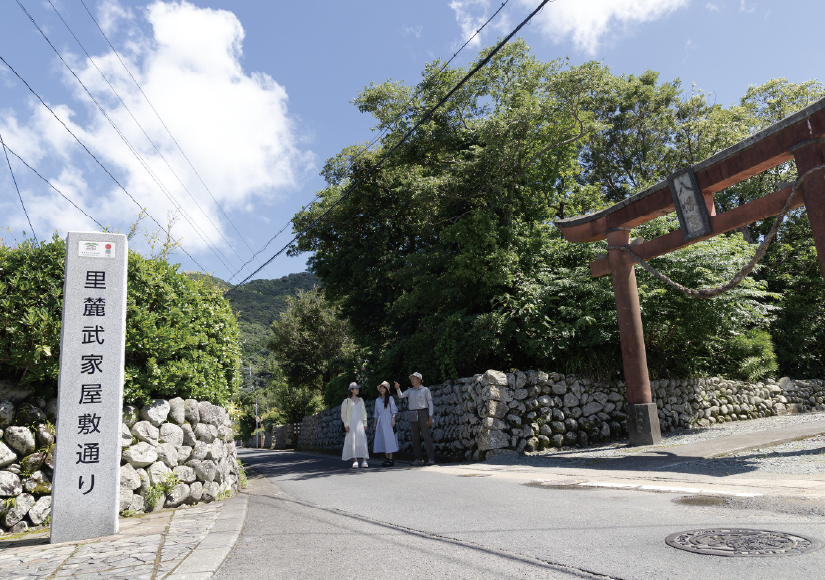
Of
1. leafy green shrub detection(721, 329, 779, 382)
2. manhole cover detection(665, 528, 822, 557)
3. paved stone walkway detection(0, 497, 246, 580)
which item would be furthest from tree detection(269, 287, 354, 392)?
manhole cover detection(665, 528, 822, 557)

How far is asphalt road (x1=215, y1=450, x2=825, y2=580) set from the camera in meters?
3.15

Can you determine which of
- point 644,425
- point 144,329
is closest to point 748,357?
point 644,425

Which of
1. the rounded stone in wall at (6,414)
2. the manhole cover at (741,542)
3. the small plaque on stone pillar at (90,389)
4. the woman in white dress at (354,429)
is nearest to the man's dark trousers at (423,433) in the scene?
the woman in white dress at (354,429)

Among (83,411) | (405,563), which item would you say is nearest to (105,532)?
(83,411)

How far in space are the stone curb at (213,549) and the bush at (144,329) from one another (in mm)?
1909

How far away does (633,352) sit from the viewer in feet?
32.9

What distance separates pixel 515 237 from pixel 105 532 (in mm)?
10869

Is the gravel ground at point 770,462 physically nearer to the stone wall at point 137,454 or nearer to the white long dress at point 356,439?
the stone wall at point 137,454

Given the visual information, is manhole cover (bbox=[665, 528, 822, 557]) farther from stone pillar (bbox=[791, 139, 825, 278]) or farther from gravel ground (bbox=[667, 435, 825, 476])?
stone pillar (bbox=[791, 139, 825, 278])

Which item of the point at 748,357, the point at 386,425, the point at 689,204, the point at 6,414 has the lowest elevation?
the point at 386,425

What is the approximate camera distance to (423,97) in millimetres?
17172

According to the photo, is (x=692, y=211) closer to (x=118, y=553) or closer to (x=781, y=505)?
(x=781, y=505)

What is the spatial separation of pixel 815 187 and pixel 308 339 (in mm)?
23460

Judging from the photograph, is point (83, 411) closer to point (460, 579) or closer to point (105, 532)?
point (105, 532)
